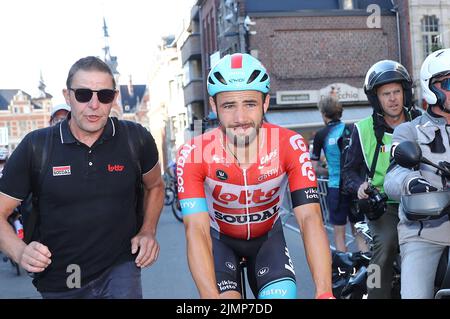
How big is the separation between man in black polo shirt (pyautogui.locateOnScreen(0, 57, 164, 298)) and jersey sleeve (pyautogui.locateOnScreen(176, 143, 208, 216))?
517 millimetres

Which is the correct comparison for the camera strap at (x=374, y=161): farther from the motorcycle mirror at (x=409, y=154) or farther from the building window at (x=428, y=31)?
the building window at (x=428, y=31)

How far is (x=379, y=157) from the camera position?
15.7ft

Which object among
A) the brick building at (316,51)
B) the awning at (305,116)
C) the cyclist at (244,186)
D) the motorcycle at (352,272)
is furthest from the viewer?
the brick building at (316,51)

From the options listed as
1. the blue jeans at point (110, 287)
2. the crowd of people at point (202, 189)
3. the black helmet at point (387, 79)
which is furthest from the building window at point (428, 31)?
the blue jeans at point (110, 287)

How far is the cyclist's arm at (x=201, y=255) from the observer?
110 inches

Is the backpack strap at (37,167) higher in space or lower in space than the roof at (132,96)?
lower

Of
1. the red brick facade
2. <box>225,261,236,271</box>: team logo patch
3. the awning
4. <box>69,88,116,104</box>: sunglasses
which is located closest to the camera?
<box>225,261,236,271</box>: team logo patch

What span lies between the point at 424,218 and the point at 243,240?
3.34 ft

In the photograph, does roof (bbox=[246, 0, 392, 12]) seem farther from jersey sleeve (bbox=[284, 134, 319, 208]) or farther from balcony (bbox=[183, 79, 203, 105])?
jersey sleeve (bbox=[284, 134, 319, 208])

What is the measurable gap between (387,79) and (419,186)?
1934 mm

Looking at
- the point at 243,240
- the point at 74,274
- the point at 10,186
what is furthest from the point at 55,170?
the point at 243,240

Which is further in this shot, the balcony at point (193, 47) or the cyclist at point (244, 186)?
the balcony at point (193, 47)

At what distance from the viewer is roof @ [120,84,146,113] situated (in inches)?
4631

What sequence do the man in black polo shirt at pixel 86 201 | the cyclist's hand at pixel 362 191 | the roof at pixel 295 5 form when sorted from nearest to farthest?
the man in black polo shirt at pixel 86 201
the cyclist's hand at pixel 362 191
the roof at pixel 295 5
